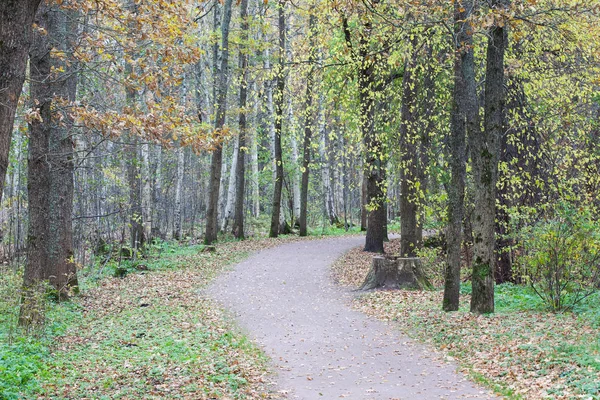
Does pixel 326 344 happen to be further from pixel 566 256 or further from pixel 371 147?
pixel 371 147

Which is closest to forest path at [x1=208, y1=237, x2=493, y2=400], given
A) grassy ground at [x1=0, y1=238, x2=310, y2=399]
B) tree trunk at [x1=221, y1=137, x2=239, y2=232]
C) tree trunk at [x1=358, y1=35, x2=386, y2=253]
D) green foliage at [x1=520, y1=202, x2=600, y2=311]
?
grassy ground at [x1=0, y1=238, x2=310, y2=399]

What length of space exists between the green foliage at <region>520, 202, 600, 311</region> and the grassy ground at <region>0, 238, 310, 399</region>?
5.56 metres

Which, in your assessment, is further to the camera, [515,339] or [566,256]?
[566,256]

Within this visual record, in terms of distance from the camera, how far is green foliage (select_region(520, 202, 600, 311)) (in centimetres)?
999

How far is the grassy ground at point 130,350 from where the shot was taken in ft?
21.8

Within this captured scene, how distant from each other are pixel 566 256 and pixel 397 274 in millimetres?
4786

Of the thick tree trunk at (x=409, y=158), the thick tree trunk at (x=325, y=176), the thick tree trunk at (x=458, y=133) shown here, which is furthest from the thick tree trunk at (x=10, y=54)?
the thick tree trunk at (x=325, y=176)

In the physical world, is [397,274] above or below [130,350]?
above

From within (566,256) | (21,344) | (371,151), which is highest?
(371,151)

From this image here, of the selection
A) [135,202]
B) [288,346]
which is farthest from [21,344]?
[135,202]

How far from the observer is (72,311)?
11.5 meters

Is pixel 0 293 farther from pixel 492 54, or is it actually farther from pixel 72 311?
pixel 492 54

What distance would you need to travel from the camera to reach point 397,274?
14.2m

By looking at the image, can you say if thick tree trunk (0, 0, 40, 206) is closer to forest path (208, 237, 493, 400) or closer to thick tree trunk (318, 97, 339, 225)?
forest path (208, 237, 493, 400)
